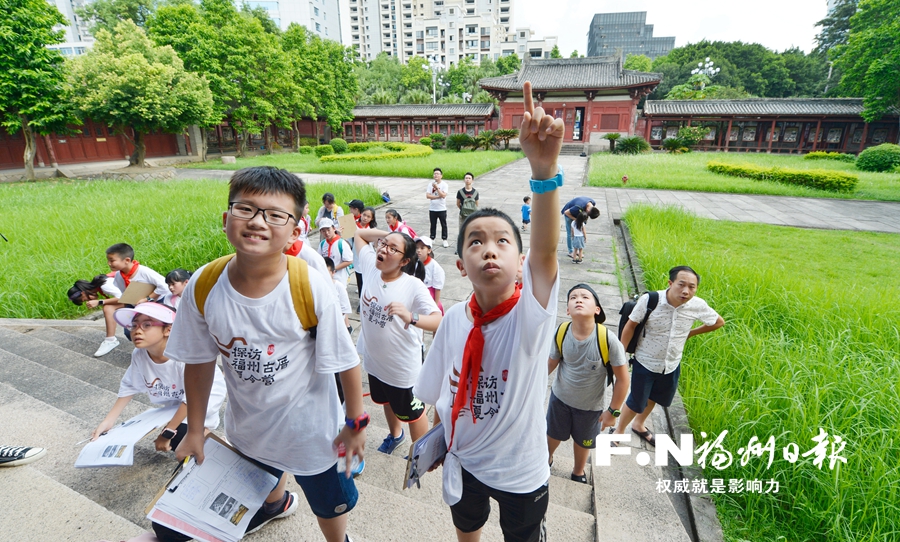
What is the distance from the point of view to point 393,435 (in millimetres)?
2963

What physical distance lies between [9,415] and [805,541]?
15.9ft

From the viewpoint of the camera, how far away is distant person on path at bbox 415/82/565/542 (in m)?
1.25

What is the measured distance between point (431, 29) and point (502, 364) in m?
76.7

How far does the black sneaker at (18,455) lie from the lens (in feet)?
7.46

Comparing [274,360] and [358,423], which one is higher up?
[274,360]

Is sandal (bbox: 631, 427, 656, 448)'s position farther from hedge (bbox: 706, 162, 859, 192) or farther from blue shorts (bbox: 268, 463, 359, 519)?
hedge (bbox: 706, 162, 859, 192)

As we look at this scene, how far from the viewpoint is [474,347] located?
1.46m

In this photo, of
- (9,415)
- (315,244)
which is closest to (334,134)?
(315,244)

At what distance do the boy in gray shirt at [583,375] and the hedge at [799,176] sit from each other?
16878 mm

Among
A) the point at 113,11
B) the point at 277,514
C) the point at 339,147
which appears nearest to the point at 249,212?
the point at 277,514

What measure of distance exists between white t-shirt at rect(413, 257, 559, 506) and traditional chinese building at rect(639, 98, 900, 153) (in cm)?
3328

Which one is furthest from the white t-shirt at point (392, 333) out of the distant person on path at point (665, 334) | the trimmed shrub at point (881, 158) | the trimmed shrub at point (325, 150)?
the trimmed shrub at point (325, 150)

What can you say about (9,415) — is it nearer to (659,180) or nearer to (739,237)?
(739,237)

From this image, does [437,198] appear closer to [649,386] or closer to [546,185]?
[649,386]
